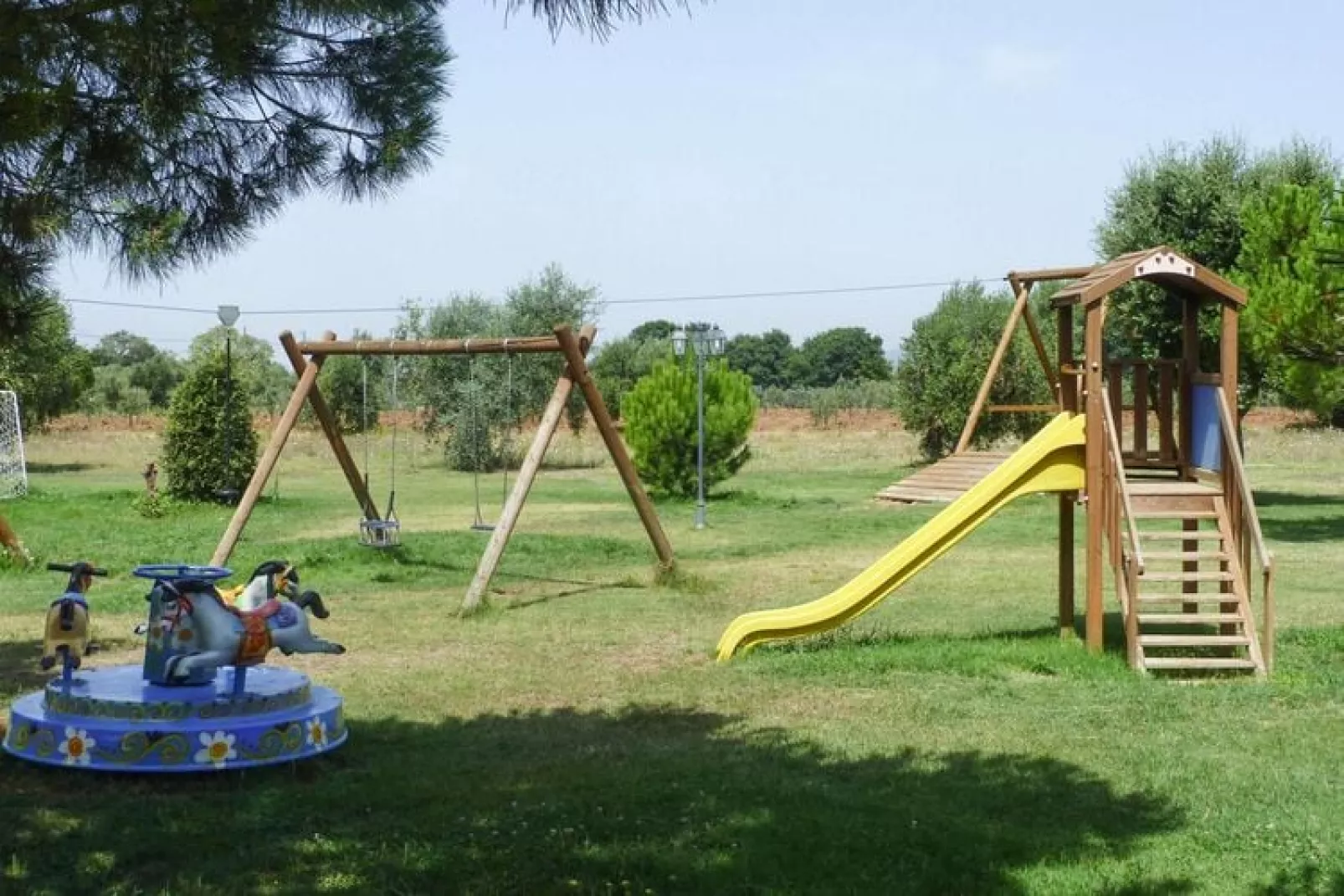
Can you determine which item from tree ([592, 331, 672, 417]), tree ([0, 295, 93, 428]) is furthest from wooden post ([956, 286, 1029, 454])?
tree ([592, 331, 672, 417])

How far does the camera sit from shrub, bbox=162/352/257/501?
2434 centimetres

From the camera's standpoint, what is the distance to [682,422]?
87.2ft

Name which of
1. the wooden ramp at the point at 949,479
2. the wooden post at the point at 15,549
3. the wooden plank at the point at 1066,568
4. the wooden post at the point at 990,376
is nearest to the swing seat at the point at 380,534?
the wooden post at the point at 15,549

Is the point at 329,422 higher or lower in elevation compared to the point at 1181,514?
higher

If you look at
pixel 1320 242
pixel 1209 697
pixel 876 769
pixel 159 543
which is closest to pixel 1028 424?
pixel 1320 242

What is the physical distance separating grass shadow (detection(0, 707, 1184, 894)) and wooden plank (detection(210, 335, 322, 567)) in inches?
268

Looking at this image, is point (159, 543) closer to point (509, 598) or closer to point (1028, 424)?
point (509, 598)

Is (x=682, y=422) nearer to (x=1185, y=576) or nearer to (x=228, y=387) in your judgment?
(x=228, y=387)

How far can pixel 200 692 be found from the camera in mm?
7141

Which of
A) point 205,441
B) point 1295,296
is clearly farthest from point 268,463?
point 1295,296

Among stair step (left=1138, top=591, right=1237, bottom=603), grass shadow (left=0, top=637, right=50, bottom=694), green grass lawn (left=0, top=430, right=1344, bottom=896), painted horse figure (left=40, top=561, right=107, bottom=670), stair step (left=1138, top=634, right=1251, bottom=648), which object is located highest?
painted horse figure (left=40, top=561, right=107, bottom=670)

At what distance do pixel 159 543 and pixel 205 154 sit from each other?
12.7m

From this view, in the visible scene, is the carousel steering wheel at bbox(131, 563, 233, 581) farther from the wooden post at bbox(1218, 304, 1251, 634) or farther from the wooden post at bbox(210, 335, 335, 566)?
the wooden post at bbox(1218, 304, 1251, 634)

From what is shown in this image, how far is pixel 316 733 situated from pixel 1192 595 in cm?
627
